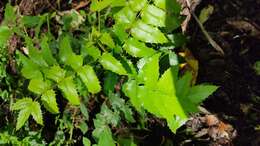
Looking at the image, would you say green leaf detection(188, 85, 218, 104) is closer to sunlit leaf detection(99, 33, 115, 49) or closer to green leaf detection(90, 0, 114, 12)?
sunlit leaf detection(99, 33, 115, 49)

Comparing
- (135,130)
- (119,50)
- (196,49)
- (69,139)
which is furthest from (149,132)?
(119,50)

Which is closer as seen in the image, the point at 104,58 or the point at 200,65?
the point at 104,58

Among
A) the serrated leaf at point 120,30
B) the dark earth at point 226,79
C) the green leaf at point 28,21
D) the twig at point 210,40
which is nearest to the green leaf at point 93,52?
the serrated leaf at point 120,30

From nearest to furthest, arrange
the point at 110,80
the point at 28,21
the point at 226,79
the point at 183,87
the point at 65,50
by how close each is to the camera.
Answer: the point at 183,87 → the point at 65,50 → the point at 110,80 → the point at 28,21 → the point at 226,79

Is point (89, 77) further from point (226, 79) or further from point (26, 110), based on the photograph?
point (226, 79)

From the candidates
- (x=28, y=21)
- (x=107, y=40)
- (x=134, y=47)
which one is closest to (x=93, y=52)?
(x=107, y=40)

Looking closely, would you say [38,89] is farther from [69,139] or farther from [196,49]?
[196,49]

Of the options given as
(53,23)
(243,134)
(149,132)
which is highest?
(53,23)

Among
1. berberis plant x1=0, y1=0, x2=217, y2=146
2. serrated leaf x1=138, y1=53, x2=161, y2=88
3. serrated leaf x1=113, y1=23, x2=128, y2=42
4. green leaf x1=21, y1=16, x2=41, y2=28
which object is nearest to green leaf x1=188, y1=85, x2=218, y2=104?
berberis plant x1=0, y1=0, x2=217, y2=146
